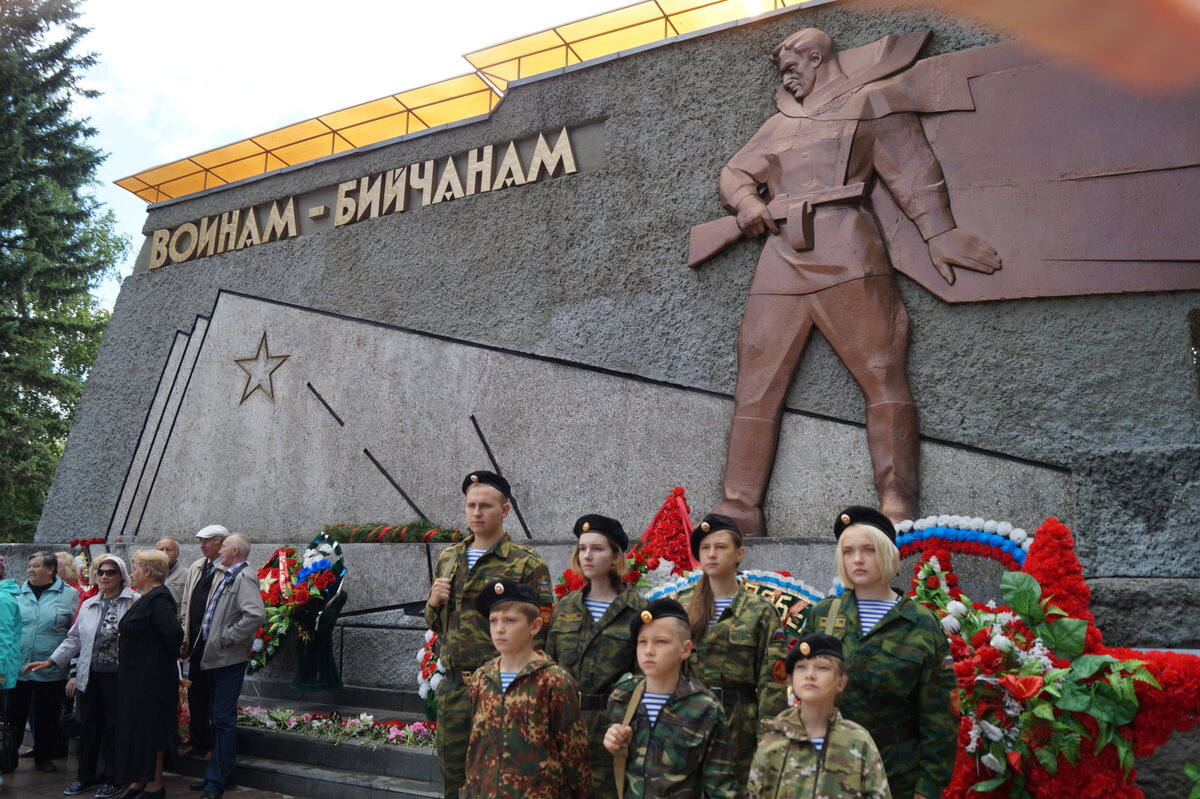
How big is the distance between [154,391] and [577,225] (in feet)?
18.1

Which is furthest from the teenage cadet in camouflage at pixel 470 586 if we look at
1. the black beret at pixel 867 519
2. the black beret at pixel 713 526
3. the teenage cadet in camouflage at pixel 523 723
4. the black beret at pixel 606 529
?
the black beret at pixel 867 519

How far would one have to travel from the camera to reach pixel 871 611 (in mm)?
2910

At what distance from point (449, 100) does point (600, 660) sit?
759 centimetres

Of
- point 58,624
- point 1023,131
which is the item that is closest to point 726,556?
point 1023,131

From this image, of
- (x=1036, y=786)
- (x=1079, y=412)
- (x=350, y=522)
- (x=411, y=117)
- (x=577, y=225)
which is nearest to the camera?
(x=1036, y=786)

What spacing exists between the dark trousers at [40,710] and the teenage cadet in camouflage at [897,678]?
5.36 m

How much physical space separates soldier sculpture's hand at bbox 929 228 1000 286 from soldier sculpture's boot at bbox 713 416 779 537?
4.81ft

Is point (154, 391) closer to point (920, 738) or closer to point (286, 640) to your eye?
point (286, 640)

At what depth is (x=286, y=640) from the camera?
6590 millimetres

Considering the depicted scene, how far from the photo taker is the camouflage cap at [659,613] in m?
2.77

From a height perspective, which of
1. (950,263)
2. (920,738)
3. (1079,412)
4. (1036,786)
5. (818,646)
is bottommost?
(1036,786)

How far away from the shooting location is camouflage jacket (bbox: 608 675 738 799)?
2.63 meters

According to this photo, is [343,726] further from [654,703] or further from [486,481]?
[654,703]

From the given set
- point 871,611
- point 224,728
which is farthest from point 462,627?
point 224,728
